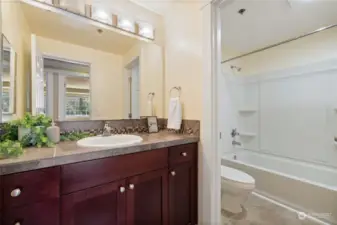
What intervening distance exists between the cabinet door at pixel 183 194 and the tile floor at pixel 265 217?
47 centimetres

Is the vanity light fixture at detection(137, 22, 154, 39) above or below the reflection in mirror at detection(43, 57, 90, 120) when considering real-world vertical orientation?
above

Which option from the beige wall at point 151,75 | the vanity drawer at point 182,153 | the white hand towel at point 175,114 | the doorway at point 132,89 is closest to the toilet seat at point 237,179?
the vanity drawer at point 182,153

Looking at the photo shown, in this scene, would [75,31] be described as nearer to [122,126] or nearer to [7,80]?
[7,80]

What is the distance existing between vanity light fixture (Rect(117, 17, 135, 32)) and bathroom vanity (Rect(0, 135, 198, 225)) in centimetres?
123

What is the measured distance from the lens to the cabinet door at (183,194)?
1572mm

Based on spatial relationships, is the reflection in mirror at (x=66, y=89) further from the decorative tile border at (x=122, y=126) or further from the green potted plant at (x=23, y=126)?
the green potted plant at (x=23, y=126)

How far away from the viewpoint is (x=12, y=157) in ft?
3.13

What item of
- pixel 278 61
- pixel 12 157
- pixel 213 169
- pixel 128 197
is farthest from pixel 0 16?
pixel 278 61

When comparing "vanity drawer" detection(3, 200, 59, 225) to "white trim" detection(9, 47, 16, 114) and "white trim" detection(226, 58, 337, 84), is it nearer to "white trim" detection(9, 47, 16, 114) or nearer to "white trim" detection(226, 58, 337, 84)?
"white trim" detection(9, 47, 16, 114)

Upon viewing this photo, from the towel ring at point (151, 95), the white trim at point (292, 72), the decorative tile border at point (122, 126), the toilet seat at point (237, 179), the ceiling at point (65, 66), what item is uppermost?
the white trim at point (292, 72)

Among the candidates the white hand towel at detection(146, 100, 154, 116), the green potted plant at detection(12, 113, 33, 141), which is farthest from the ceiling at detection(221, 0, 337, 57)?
the green potted plant at detection(12, 113, 33, 141)

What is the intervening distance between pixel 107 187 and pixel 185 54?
1336mm

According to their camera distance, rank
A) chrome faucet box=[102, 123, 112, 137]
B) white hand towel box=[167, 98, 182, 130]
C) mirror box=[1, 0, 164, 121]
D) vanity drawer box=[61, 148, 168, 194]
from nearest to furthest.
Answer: vanity drawer box=[61, 148, 168, 194] < mirror box=[1, 0, 164, 121] < chrome faucet box=[102, 123, 112, 137] < white hand towel box=[167, 98, 182, 130]

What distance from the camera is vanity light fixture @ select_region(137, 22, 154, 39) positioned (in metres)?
2.07
